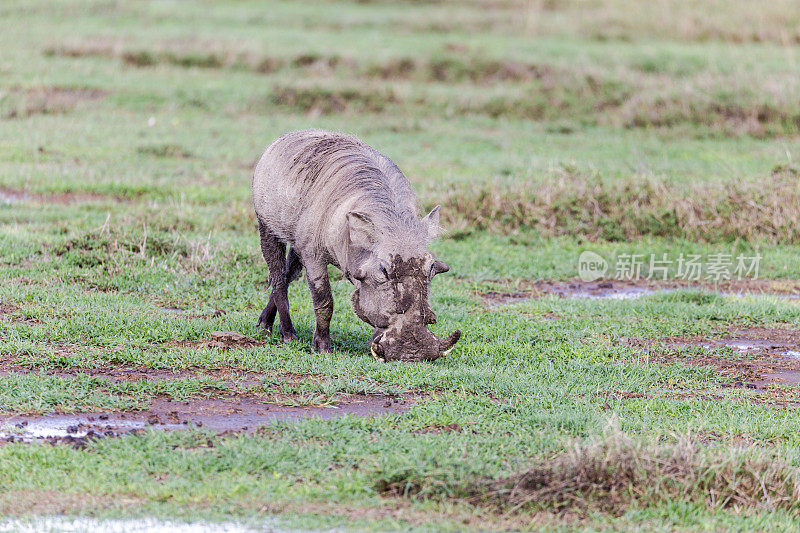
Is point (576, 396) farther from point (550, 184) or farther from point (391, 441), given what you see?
point (550, 184)

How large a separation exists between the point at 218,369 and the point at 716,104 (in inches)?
542

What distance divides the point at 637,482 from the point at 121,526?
2556mm

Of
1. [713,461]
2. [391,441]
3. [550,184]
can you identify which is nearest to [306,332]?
[391,441]

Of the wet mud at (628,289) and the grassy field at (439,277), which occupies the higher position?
the grassy field at (439,277)

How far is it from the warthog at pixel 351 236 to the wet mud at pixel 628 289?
8.32ft

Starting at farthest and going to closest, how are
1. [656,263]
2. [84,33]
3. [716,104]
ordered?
[84,33] < [716,104] < [656,263]

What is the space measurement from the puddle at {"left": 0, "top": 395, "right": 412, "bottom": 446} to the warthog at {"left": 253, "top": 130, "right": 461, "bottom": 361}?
1.79 ft

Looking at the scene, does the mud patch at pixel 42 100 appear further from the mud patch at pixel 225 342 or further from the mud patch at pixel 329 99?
the mud patch at pixel 225 342

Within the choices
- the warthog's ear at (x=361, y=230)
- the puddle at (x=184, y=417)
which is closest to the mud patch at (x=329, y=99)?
the warthog's ear at (x=361, y=230)

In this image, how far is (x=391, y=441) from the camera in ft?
19.2

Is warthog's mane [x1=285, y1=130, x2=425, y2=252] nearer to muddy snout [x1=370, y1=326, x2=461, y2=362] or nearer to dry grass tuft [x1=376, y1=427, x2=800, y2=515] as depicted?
muddy snout [x1=370, y1=326, x2=461, y2=362]

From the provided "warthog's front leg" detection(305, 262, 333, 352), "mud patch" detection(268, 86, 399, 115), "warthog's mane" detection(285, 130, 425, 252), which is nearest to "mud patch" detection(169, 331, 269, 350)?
"warthog's front leg" detection(305, 262, 333, 352)

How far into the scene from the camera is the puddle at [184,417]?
5918 millimetres

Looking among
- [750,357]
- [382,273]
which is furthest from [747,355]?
[382,273]
